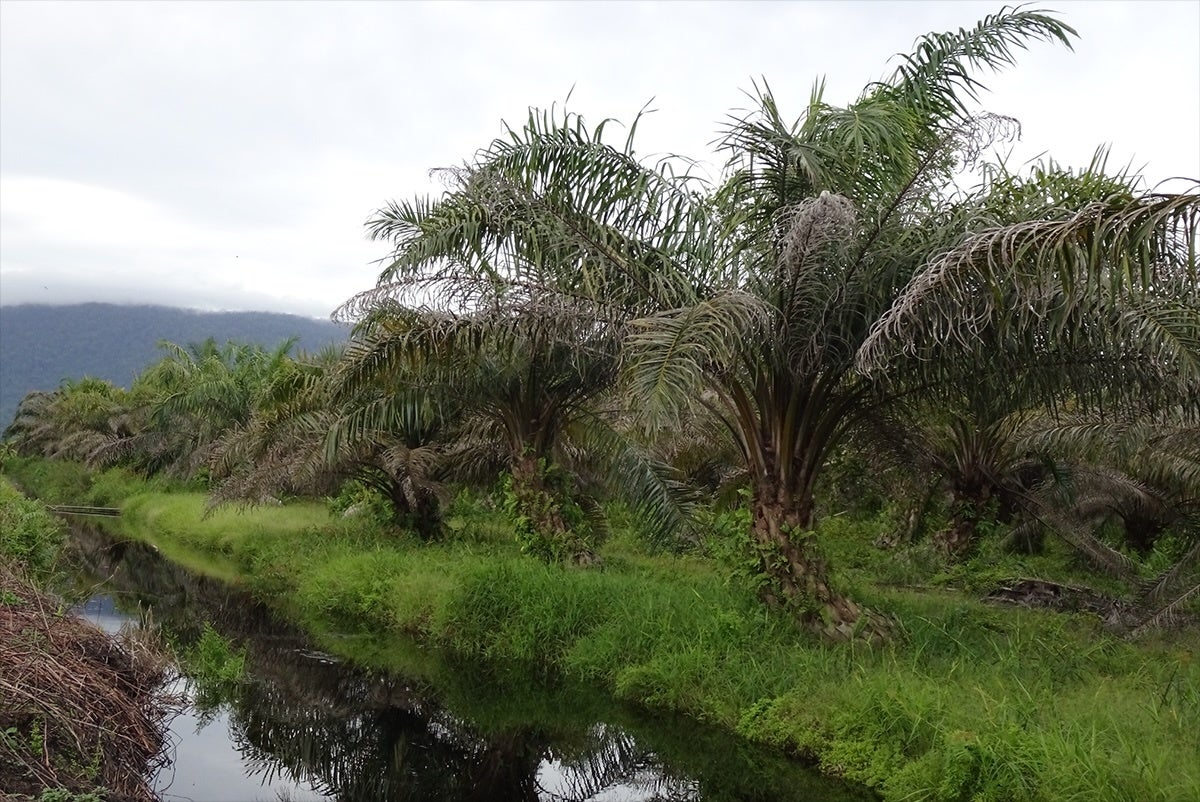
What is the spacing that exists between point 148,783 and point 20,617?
1.64 metres

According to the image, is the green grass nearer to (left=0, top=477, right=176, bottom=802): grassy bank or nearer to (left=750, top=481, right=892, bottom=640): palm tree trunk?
(left=0, top=477, right=176, bottom=802): grassy bank

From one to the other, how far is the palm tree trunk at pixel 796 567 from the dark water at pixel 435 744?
4.81ft

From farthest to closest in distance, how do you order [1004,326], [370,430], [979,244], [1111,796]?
[370,430] → [1004,326] → [979,244] → [1111,796]

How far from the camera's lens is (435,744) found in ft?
26.9

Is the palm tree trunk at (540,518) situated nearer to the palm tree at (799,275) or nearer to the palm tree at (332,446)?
the palm tree at (332,446)

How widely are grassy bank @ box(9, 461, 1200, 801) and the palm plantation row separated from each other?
0.69 meters

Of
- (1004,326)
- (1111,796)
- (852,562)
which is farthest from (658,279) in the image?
(852,562)

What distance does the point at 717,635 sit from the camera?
28.6 ft

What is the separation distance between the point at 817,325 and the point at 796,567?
7.17 feet

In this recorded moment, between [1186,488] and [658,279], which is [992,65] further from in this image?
Result: [1186,488]

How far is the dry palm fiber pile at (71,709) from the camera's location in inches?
233

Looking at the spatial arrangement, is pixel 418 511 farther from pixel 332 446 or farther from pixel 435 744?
pixel 435 744

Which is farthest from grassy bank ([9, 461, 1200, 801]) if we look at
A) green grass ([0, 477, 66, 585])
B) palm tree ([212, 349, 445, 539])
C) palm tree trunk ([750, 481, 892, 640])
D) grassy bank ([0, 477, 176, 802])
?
grassy bank ([0, 477, 176, 802])

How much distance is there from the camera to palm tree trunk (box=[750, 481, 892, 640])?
28.7 ft
